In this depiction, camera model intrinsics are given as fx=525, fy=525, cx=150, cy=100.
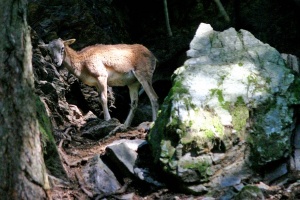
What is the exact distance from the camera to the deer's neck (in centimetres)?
1339

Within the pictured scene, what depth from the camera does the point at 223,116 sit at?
8977 mm

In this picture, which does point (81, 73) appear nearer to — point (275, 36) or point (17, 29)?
point (275, 36)

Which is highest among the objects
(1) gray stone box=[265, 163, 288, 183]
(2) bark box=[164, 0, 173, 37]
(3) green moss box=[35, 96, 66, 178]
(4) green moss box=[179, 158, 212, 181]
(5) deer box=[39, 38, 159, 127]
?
(2) bark box=[164, 0, 173, 37]

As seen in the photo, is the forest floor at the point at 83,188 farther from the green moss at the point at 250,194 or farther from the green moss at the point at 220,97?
the green moss at the point at 220,97

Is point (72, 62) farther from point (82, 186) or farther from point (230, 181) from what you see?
point (230, 181)

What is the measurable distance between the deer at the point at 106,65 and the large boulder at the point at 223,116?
9.95 ft

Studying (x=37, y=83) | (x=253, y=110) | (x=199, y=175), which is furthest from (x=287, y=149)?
(x=37, y=83)

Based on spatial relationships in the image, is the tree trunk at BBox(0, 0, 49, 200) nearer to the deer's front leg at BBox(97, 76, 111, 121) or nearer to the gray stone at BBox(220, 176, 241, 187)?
the gray stone at BBox(220, 176, 241, 187)

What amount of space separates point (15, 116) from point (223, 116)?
3996 millimetres

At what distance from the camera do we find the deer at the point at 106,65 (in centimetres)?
1318

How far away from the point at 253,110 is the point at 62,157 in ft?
11.6

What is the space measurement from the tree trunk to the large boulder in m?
2.80

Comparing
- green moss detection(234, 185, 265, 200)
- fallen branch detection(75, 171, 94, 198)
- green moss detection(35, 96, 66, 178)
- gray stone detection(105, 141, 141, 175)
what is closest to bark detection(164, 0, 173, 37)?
→ gray stone detection(105, 141, 141, 175)

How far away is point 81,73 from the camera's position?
1342 cm
